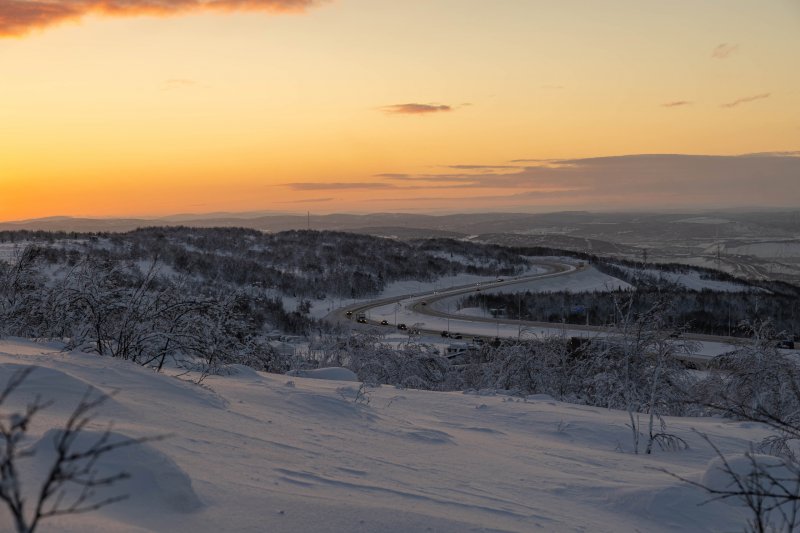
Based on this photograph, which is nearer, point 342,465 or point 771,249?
point 342,465

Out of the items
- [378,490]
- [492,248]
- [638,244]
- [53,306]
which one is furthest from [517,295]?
[638,244]

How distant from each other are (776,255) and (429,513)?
133553mm

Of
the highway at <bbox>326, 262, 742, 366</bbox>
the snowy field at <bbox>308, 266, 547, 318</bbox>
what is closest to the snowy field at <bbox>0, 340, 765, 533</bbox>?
the highway at <bbox>326, 262, 742, 366</bbox>

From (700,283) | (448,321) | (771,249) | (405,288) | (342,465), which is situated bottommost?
(700,283)

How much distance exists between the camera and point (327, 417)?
7.35 metres

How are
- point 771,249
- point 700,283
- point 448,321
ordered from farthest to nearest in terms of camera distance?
point 771,249 → point 700,283 → point 448,321

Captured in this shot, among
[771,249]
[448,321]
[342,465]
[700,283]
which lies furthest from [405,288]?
[771,249]

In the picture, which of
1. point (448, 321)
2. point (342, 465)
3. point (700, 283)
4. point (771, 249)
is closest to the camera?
point (342, 465)

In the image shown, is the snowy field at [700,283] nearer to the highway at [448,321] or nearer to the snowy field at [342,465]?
the highway at [448,321]

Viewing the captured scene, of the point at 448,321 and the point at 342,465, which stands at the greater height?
the point at 342,465

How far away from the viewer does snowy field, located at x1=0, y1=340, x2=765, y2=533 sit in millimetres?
3654

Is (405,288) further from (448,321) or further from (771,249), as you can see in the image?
(771,249)

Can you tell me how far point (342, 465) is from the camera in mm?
5258

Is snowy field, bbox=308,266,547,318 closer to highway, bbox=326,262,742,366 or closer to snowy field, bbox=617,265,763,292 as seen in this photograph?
highway, bbox=326,262,742,366
